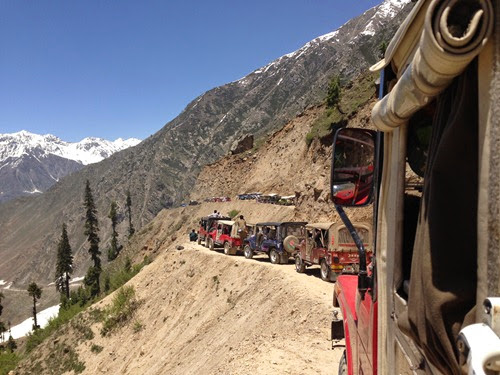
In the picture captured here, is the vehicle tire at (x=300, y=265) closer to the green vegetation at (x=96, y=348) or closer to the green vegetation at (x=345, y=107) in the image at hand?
the green vegetation at (x=96, y=348)

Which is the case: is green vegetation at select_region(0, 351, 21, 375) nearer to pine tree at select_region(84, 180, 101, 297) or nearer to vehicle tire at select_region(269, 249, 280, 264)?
vehicle tire at select_region(269, 249, 280, 264)

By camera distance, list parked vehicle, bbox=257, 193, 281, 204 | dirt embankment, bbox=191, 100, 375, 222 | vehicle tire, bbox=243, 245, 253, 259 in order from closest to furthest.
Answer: vehicle tire, bbox=243, 245, 253, 259 → dirt embankment, bbox=191, 100, 375, 222 → parked vehicle, bbox=257, 193, 281, 204

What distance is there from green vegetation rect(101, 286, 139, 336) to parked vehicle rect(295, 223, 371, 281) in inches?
524

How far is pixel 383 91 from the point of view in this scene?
10.4 ft

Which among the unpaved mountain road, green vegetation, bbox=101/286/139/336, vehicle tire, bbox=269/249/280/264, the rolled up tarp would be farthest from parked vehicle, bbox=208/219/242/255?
the rolled up tarp

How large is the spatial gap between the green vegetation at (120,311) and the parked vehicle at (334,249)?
43.6ft

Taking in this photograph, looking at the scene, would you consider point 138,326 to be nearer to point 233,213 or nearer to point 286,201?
point 286,201

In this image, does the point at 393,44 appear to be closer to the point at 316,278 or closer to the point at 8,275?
the point at 316,278

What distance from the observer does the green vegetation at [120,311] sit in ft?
81.6

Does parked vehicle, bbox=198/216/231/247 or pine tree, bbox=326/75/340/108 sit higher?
pine tree, bbox=326/75/340/108

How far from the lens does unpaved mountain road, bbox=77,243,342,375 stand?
33.6ft

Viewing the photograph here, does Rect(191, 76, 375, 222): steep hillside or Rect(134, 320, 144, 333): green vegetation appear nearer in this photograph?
Rect(134, 320, 144, 333): green vegetation

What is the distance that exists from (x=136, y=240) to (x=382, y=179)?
238 ft

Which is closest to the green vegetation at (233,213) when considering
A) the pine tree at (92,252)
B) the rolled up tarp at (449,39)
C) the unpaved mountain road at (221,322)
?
the unpaved mountain road at (221,322)
